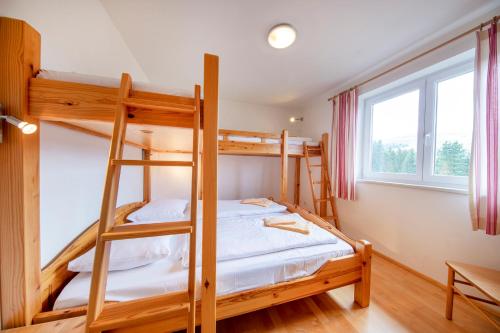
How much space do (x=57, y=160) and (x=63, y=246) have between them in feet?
1.96

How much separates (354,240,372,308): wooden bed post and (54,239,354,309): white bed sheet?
3.3 inches

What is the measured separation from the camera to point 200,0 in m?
1.40

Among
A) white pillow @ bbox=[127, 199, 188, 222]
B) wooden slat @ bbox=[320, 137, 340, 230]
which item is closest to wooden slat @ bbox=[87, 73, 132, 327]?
white pillow @ bbox=[127, 199, 188, 222]

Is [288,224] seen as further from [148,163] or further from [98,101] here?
[98,101]

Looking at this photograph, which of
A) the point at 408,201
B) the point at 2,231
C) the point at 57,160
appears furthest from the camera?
the point at 408,201

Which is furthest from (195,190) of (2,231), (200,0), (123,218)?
(200,0)

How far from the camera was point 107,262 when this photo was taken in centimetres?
78

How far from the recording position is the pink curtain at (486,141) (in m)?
1.29

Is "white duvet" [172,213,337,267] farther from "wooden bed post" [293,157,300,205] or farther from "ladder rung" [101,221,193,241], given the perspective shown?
"wooden bed post" [293,157,300,205]

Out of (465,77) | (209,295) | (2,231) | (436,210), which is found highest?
(465,77)

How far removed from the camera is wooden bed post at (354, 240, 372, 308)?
136 cm

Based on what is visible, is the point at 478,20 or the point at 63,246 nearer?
the point at 63,246

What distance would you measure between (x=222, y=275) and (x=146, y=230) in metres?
0.58

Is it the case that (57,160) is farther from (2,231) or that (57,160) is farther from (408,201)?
(408,201)
